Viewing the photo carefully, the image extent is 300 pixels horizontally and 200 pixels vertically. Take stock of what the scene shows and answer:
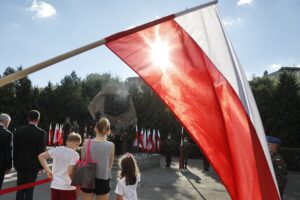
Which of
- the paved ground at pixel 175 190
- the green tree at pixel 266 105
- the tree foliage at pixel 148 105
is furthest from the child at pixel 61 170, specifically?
the green tree at pixel 266 105

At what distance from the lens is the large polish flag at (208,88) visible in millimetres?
2893

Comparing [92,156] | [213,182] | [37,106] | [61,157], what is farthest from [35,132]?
[37,106]

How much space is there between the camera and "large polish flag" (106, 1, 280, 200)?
2.89 m

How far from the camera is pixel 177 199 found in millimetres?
10180

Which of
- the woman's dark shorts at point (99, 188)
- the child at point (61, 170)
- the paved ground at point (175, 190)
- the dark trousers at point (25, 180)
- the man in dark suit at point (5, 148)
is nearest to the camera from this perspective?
the woman's dark shorts at point (99, 188)

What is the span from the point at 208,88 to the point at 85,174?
7.56 feet

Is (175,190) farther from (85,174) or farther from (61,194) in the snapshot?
(85,174)

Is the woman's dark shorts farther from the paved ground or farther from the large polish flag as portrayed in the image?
the paved ground

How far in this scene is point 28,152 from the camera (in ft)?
20.0

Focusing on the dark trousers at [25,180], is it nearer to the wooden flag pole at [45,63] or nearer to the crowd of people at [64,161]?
the crowd of people at [64,161]

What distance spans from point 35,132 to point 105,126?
1731 mm

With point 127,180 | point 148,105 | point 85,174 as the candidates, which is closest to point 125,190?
point 127,180

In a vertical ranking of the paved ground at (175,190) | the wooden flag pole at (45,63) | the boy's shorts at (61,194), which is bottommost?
the paved ground at (175,190)

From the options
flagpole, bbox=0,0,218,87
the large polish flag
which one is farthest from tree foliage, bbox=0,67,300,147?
flagpole, bbox=0,0,218,87
